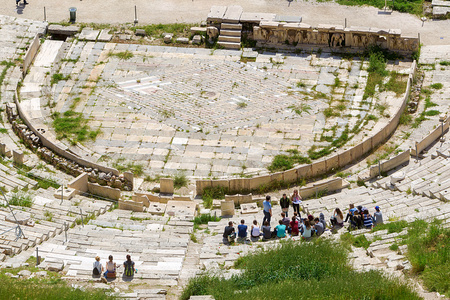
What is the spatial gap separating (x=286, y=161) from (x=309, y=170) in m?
1.34

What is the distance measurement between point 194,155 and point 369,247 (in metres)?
11.9

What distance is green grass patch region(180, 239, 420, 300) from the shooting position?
87.1 ft

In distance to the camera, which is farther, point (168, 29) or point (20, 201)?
point (168, 29)

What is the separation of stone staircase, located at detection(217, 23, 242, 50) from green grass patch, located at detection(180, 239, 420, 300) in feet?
66.6

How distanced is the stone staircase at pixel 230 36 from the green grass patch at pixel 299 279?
2029 cm

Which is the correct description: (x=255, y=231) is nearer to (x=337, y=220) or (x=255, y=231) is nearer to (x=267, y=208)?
(x=267, y=208)


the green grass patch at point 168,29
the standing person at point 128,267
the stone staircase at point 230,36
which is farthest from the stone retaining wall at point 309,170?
the green grass patch at point 168,29

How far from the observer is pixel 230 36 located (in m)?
49.6

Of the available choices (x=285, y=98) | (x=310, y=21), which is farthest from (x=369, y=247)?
(x=310, y=21)

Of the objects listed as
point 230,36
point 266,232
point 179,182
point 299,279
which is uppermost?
point 230,36

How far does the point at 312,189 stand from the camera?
37.5 meters

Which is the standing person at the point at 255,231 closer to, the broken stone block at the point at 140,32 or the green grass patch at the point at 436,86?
the green grass patch at the point at 436,86

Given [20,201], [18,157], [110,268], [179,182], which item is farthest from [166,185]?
[110,268]

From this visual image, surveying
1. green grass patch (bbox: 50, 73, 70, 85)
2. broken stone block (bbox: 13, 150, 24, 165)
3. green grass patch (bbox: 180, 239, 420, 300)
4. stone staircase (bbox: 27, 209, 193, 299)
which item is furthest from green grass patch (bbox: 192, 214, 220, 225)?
green grass patch (bbox: 50, 73, 70, 85)
